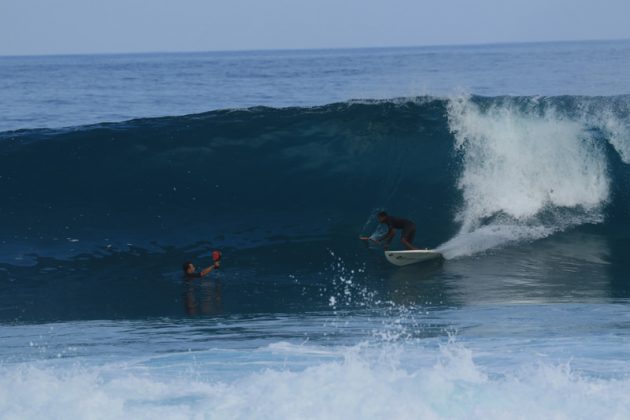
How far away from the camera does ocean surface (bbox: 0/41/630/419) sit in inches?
281

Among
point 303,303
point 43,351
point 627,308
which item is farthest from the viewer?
point 303,303

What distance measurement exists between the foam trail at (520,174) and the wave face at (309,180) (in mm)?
30

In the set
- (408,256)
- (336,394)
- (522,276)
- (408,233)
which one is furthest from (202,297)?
(336,394)

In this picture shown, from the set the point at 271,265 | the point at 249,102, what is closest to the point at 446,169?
the point at 271,265

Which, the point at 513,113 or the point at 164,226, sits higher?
the point at 513,113

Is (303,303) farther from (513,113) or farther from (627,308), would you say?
(513,113)

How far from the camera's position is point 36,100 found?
3512cm

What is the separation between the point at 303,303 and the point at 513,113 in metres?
7.56

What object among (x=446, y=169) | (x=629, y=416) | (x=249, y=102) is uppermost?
(x=249, y=102)

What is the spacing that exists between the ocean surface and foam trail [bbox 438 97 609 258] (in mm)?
37

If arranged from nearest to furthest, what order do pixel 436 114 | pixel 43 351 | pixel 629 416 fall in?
pixel 629 416, pixel 43 351, pixel 436 114

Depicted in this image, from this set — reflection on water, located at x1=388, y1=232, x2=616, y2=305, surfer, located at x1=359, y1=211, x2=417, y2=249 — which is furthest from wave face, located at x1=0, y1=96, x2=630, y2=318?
surfer, located at x1=359, y1=211, x2=417, y2=249

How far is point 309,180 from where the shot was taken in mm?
16344

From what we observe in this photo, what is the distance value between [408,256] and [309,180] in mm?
4442
